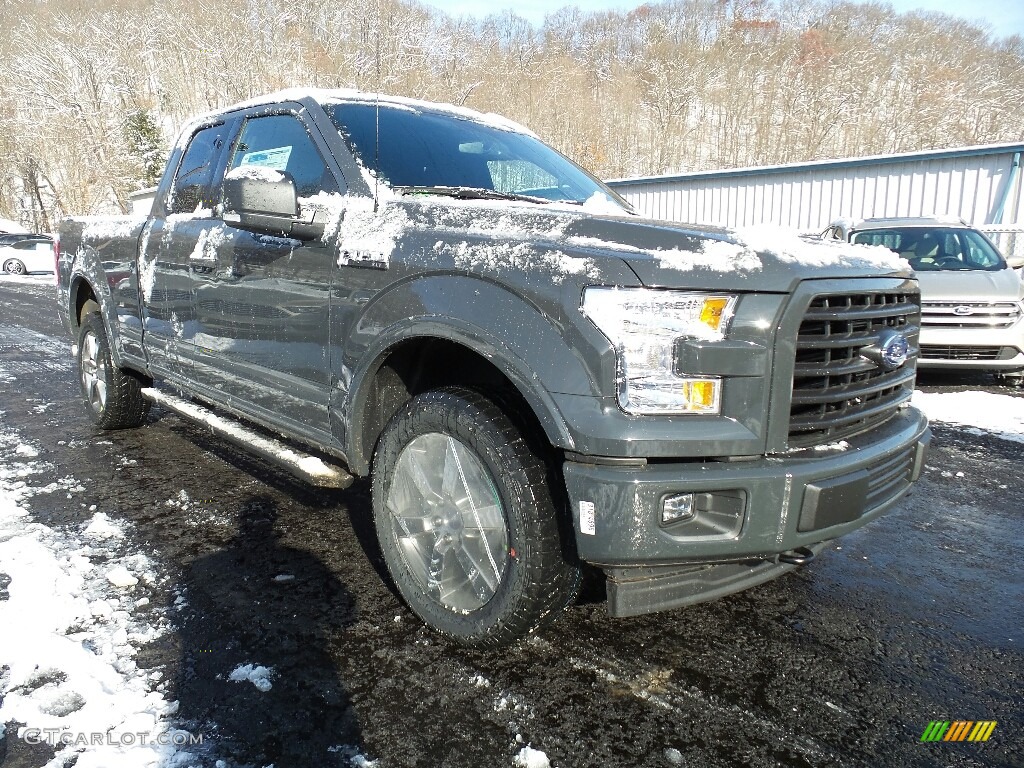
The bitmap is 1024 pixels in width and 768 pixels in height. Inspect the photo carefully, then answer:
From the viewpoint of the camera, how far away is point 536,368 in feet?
6.48

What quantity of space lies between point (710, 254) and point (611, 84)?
52825 millimetres

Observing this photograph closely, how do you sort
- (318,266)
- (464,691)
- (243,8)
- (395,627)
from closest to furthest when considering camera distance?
(464,691)
(395,627)
(318,266)
(243,8)

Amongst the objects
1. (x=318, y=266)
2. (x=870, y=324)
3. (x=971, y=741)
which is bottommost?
(x=971, y=741)

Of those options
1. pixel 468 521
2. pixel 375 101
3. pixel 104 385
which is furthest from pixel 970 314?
pixel 104 385

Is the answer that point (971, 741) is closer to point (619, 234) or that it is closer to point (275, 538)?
point (619, 234)

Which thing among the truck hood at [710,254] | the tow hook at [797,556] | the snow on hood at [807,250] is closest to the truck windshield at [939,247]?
the snow on hood at [807,250]

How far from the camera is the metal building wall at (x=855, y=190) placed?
590 inches

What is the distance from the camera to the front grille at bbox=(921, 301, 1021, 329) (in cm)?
668

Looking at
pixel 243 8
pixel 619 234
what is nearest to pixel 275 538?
pixel 619 234

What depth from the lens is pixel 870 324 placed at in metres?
2.22

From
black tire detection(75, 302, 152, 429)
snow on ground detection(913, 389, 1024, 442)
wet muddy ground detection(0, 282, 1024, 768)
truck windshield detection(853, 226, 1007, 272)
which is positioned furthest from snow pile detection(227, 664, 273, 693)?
truck windshield detection(853, 226, 1007, 272)

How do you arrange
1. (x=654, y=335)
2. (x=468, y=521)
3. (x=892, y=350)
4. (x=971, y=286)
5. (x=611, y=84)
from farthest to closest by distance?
(x=611, y=84)
(x=971, y=286)
(x=468, y=521)
(x=892, y=350)
(x=654, y=335)

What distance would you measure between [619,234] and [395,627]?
164cm

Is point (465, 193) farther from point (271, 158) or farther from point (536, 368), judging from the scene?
point (536, 368)
